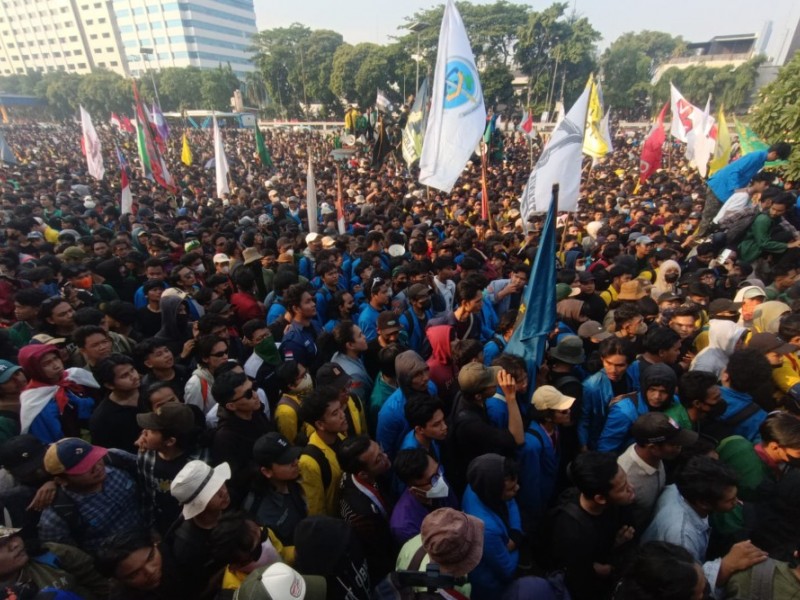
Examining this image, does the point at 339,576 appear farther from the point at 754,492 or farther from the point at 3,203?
the point at 3,203

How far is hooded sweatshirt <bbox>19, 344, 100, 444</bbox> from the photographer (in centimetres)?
293

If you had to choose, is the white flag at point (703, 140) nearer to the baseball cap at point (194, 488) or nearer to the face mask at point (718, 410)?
the face mask at point (718, 410)

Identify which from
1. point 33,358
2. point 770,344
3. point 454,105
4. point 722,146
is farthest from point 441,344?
point 722,146

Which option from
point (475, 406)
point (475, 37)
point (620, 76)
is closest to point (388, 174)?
point (475, 406)

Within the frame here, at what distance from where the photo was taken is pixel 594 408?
126 inches

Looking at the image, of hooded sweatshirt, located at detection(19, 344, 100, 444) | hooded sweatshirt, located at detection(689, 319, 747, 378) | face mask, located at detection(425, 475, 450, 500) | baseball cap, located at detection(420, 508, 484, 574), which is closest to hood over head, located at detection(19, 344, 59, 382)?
hooded sweatshirt, located at detection(19, 344, 100, 444)

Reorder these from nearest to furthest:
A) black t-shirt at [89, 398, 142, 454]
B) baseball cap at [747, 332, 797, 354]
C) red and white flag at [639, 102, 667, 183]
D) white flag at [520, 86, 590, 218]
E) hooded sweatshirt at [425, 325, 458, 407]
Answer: black t-shirt at [89, 398, 142, 454] → baseball cap at [747, 332, 797, 354] → hooded sweatshirt at [425, 325, 458, 407] → white flag at [520, 86, 590, 218] → red and white flag at [639, 102, 667, 183]

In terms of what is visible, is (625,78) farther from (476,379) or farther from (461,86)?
(476,379)

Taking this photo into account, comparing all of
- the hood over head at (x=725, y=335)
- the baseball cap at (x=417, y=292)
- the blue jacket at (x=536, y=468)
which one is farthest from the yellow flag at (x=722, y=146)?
the blue jacket at (x=536, y=468)

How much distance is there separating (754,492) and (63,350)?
520 centimetres

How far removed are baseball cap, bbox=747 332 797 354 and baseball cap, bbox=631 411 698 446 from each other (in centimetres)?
129

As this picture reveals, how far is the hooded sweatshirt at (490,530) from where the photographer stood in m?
2.12

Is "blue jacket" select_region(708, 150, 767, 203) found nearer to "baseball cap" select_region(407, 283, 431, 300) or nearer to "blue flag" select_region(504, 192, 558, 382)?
"blue flag" select_region(504, 192, 558, 382)

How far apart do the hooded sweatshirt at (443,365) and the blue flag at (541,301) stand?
0.66 meters
